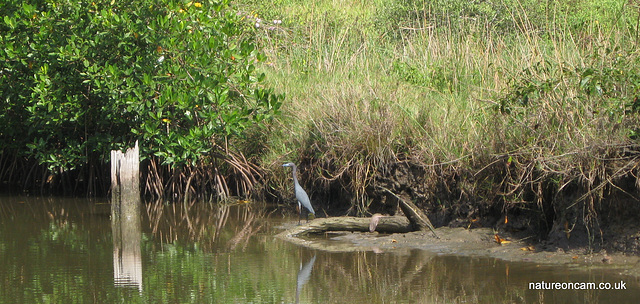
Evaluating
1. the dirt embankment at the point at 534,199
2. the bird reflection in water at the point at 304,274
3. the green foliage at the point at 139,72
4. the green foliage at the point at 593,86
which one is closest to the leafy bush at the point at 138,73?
the green foliage at the point at 139,72

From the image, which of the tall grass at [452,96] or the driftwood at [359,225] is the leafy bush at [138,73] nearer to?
the tall grass at [452,96]

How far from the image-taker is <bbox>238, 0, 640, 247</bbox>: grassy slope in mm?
6945

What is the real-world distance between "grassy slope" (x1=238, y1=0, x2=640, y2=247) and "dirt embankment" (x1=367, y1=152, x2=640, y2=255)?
0.03m

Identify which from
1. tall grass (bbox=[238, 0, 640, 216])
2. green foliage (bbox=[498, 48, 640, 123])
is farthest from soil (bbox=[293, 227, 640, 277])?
green foliage (bbox=[498, 48, 640, 123])

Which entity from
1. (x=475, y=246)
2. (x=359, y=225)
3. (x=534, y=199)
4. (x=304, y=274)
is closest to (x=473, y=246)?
(x=475, y=246)

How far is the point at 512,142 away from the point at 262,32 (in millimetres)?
7559

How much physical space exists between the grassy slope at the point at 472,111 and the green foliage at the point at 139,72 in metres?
0.94

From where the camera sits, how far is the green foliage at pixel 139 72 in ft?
31.4

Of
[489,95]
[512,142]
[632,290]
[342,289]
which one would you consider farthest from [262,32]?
[632,290]

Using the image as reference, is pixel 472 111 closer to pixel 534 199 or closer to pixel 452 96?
pixel 452 96

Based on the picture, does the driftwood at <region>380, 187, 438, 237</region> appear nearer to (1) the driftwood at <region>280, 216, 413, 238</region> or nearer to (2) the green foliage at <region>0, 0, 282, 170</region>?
(1) the driftwood at <region>280, 216, 413, 238</region>

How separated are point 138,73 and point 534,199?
5244 millimetres

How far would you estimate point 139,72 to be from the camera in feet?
32.3

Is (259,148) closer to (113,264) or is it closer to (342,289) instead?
(113,264)
